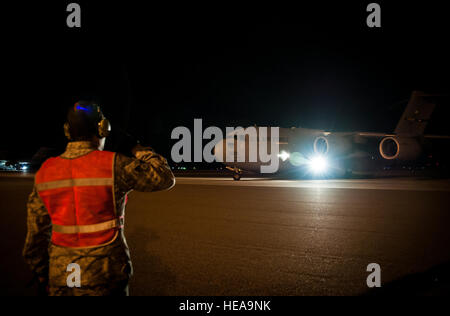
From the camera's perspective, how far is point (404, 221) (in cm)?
836

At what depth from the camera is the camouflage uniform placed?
7.82 ft

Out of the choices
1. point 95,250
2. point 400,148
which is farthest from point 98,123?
point 400,148

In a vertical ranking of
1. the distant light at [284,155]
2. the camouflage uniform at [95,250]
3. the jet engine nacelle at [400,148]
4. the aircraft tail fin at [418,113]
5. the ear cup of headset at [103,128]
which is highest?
the aircraft tail fin at [418,113]

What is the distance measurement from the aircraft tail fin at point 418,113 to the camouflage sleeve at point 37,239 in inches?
1175

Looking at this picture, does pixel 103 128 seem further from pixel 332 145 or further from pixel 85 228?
pixel 332 145

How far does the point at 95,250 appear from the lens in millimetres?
2398

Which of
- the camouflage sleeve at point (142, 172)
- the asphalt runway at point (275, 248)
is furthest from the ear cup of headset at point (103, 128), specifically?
the asphalt runway at point (275, 248)

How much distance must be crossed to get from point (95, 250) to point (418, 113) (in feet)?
99.8

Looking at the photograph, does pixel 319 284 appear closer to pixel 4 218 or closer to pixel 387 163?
pixel 4 218

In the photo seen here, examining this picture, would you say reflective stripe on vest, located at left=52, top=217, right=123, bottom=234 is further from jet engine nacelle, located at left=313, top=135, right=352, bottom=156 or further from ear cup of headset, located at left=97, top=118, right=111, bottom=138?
jet engine nacelle, located at left=313, top=135, right=352, bottom=156

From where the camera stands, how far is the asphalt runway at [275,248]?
4297mm

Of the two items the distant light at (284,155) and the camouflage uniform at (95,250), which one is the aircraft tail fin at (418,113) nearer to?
the distant light at (284,155)

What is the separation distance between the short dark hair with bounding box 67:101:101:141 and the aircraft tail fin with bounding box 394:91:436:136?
29.6 m

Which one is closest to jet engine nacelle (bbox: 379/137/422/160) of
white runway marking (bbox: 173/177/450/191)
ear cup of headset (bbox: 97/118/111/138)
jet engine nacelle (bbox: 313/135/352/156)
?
jet engine nacelle (bbox: 313/135/352/156)
